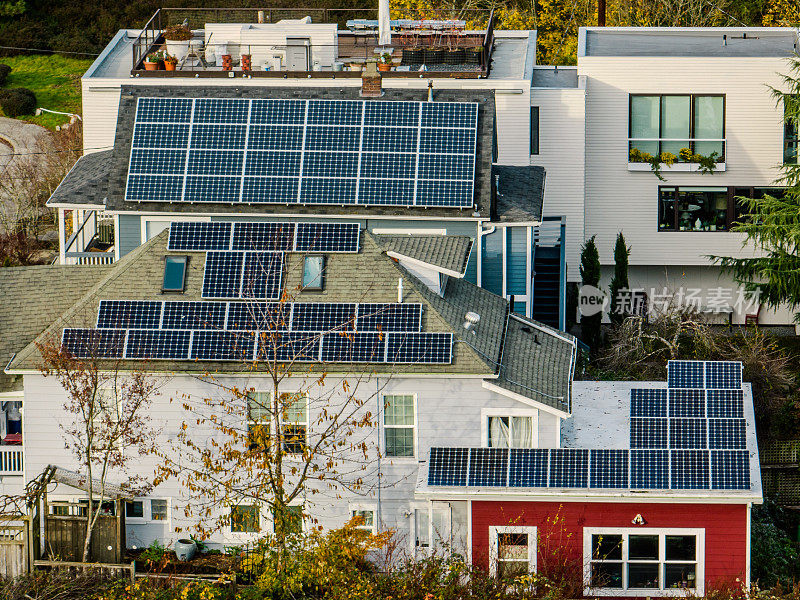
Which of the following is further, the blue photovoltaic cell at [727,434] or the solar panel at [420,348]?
the solar panel at [420,348]

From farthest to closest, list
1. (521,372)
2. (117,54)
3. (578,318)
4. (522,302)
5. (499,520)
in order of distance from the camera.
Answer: (117,54) → (578,318) → (522,302) → (521,372) → (499,520)

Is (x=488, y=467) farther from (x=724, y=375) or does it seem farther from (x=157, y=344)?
(x=157, y=344)

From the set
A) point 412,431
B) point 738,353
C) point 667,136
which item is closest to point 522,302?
point 738,353

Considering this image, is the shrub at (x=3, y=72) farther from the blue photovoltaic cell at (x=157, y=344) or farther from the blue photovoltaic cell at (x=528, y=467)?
the blue photovoltaic cell at (x=528, y=467)

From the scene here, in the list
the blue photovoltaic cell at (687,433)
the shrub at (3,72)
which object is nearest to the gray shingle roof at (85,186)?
the blue photovoltaic cell at (687,433)

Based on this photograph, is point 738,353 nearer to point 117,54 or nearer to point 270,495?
point 270,495

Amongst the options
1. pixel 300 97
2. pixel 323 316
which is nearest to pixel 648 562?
pixel 323 316
